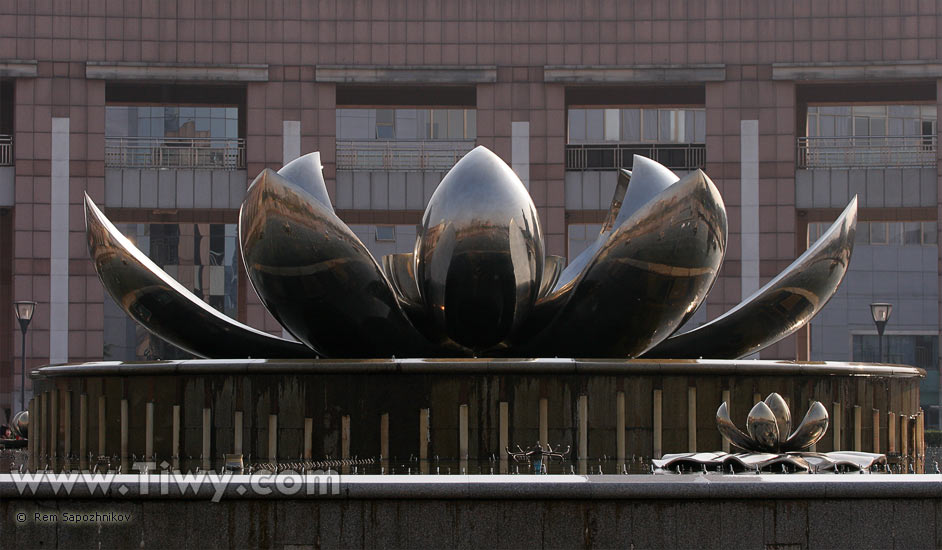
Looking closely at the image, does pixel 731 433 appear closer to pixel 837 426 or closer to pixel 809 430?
pixel 809 430

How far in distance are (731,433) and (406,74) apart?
2414cm

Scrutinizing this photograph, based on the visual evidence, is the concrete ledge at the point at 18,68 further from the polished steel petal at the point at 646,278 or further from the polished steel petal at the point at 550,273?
the polished steel petal at the point at 646,278

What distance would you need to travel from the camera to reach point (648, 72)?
3403cm

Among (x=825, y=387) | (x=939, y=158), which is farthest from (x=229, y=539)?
(x=939, y=158)

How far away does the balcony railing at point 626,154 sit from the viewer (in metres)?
37.8

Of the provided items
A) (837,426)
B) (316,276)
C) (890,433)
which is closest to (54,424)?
(316,276)

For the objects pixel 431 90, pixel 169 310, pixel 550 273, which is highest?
pixel 431 90

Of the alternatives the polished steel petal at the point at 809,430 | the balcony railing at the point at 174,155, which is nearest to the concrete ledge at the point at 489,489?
the polished steel petal at the point at 809,430

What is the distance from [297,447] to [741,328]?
5325 mm

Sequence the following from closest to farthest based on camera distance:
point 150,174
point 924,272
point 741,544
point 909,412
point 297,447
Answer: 1. point 741,544
2. point 297,447
3. point 909,412
4. point 150,174
5. point 924,272

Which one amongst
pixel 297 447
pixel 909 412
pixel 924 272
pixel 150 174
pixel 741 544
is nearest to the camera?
pixel 741 544

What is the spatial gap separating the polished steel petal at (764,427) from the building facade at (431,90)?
22.8 meters

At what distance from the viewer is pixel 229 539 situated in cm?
859

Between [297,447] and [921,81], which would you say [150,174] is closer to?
[921,81]
